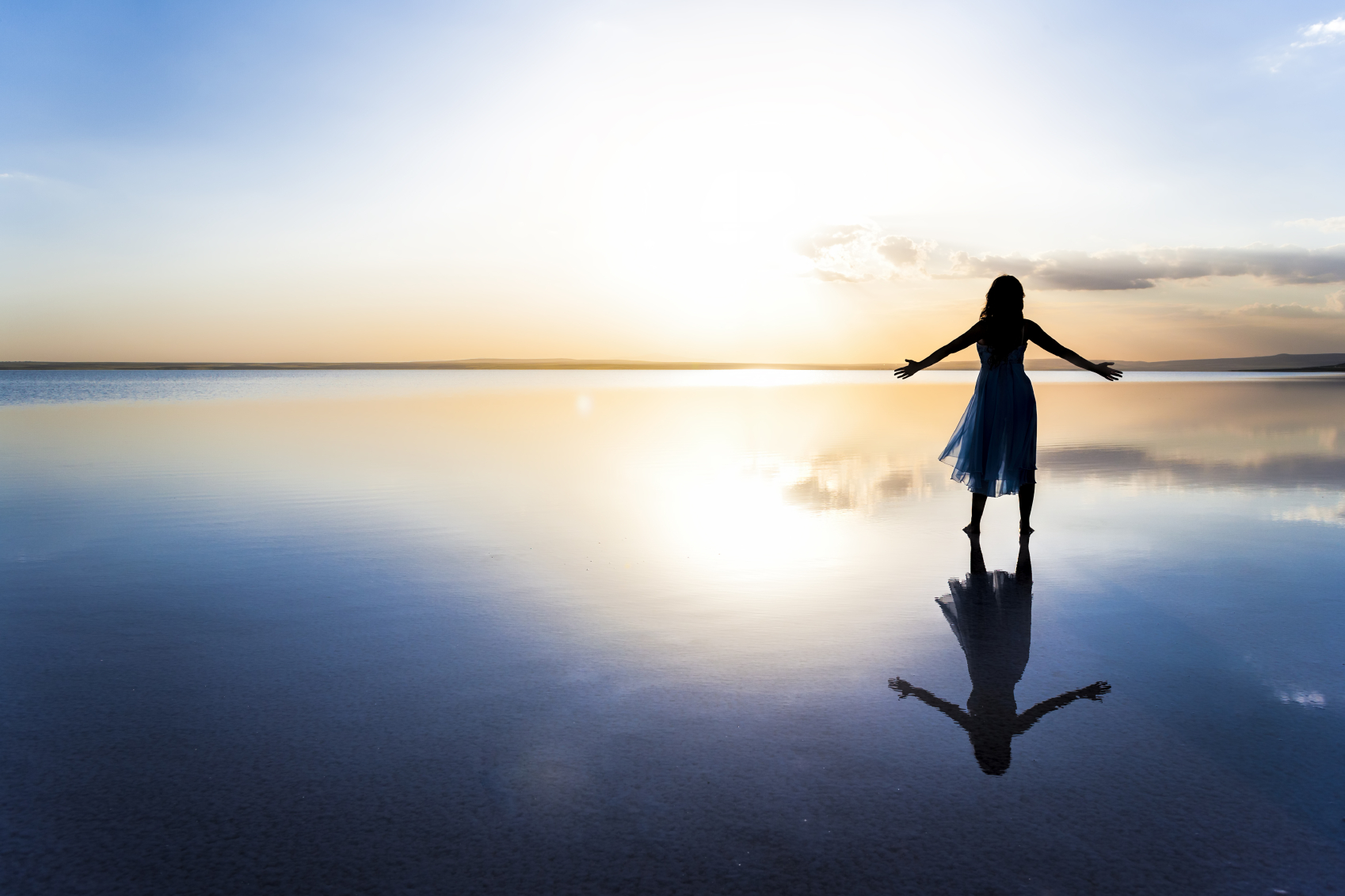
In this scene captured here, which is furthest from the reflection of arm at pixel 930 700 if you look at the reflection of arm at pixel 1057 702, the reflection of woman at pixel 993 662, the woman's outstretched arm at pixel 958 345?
the woman's outstretched arm at pixel 958 345

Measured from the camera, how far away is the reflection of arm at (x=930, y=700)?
3.71 m

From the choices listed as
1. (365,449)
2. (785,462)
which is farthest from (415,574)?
(365,449)

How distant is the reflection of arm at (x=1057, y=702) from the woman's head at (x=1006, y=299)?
15.4 ft

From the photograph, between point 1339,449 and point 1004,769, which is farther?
point 1339,449

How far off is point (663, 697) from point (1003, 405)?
5505mm

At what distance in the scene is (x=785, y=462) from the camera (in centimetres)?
1380

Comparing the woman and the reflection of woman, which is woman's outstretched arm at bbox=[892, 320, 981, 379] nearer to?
the woman

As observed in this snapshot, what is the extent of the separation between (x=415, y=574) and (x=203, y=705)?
8.41 feet

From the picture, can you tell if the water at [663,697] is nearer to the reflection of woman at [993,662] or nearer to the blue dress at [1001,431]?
the reflection of woman at [993,662]

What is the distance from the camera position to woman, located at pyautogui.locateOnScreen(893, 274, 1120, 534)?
26.3ft

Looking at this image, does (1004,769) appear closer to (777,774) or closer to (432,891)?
(777,774)

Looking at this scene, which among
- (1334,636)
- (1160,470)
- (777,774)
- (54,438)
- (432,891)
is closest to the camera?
(432,891)

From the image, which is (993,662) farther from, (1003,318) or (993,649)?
(1003,318)

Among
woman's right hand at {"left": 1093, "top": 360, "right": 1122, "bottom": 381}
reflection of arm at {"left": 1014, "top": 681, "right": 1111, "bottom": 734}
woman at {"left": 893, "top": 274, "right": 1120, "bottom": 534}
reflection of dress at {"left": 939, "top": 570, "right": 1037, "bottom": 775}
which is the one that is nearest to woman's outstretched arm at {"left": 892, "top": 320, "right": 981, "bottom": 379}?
woman at {"left": 893, "top": 274, "right": 1120, "bottom": 534}
